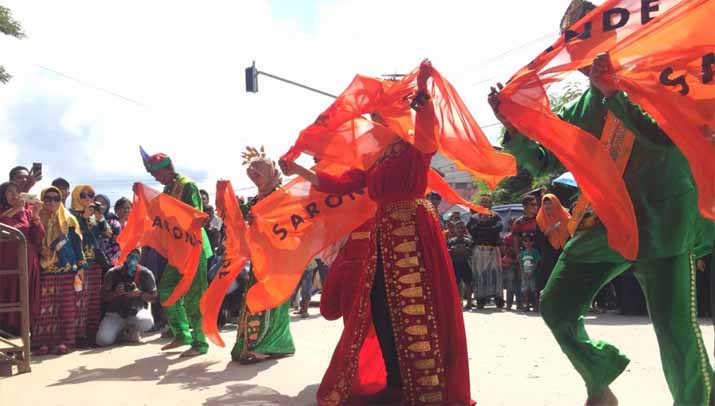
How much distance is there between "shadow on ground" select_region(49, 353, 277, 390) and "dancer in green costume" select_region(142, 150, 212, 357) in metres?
0.34

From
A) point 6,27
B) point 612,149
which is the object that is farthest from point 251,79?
point 612,149

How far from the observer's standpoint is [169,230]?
20.8 feet

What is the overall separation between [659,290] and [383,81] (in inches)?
81.7

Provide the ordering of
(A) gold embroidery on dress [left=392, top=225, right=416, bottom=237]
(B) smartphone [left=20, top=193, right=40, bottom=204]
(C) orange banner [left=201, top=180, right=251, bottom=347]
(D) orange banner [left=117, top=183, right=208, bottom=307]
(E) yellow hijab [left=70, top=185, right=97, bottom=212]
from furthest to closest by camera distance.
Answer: (E) yellow hijab [left=70, top=185, right=97, bottom=212], (B) smartphone [left=20, top=193, right=40, bottom=204], (D) orange banner [left=117, top=183, right=208, bottom=307], (C) orange banner [left=201, top=180, right=251, bottom=347], (A) gold embroidery on dress [left=392, top=225, right=416, bottom=237]

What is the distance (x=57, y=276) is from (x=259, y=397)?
3.61 m

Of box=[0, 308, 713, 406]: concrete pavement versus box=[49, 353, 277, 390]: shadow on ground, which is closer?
box=[0, 308, 713, 406]: concrete pavement

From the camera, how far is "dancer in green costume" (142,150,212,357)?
6.31m

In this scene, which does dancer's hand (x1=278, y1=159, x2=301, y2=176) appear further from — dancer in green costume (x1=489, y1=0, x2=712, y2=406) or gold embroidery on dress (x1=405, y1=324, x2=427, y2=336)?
dancer in green costume (x1=489, y1=0, x2=712, y2=406)

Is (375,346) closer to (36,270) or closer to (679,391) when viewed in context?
(679,391)

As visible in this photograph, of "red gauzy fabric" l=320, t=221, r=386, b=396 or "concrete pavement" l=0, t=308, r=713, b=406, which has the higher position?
"red gauzy fabric" l=320, t=221, r=386, b=396

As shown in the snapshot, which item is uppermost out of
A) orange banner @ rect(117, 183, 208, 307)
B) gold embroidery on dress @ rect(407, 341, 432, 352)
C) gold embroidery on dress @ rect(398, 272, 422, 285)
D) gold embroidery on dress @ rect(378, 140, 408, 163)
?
gold embroidery on dress @ rect(378, 140, 408, 163)

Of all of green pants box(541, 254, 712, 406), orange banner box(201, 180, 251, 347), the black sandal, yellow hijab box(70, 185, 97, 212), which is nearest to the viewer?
green pants box(541, 254, 712, 406)

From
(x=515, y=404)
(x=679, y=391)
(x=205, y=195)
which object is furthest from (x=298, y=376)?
(x=205, y=195)

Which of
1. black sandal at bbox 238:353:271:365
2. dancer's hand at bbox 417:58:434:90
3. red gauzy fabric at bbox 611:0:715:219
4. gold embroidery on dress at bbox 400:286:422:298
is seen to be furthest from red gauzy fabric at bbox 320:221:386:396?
red gauzy fabric at bbox 611:0:715:219
